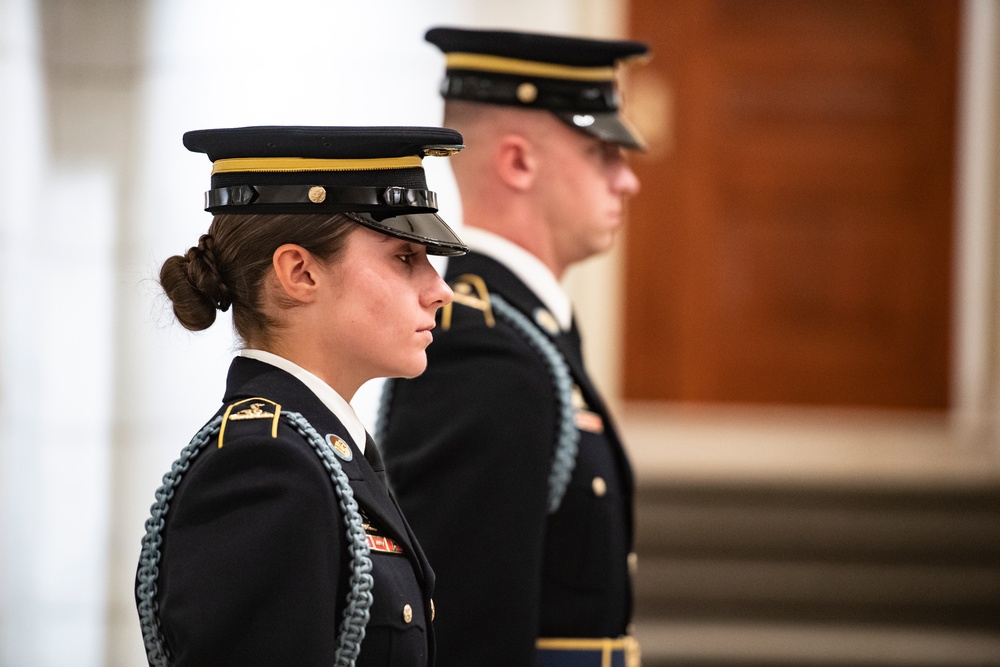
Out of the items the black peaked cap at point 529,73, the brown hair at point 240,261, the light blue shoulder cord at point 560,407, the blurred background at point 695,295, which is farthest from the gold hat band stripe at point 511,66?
the blurred background at point 695,295

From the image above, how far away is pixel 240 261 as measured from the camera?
1.30m

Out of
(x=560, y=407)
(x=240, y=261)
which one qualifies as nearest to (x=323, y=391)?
(x=240, y=261)

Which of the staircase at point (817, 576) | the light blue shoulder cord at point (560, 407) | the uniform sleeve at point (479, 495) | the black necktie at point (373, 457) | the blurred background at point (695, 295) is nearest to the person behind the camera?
the black necktie at point (373, 457)

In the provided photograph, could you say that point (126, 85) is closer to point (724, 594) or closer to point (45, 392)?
point (45, 392)

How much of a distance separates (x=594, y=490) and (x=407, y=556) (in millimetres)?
583

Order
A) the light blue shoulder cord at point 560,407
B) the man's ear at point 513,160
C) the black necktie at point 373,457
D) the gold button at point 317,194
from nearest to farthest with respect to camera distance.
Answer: the gold button at point 317,194, the black necktie at point 373,457, the light blue shoulder cord at point 560,407, the man's ear at point 513,160

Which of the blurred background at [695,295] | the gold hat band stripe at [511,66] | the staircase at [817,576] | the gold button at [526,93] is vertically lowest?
the staircase at [817,576]

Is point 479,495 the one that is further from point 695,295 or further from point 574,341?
point 695,295

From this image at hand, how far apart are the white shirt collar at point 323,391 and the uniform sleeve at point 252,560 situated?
0.37 feet

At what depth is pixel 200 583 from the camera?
1.15 meters

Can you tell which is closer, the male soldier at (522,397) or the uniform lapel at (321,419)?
the uniform lapel at (321,419)

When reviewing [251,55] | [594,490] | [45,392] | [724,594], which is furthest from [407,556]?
[724,594]

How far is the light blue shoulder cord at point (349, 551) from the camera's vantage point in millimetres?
1219

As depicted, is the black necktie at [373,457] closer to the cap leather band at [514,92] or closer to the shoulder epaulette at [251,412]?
the shoulder epaulette at [251,412]
